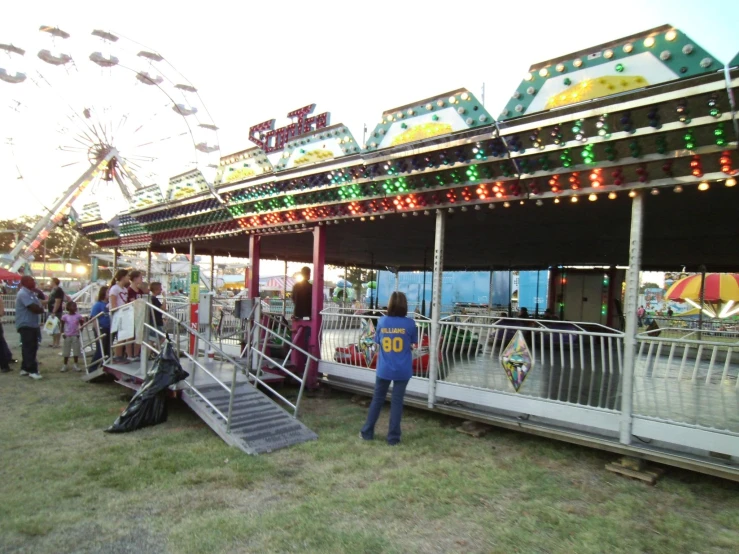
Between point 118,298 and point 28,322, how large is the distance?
2.16 m

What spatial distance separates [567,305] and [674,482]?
12940 mm

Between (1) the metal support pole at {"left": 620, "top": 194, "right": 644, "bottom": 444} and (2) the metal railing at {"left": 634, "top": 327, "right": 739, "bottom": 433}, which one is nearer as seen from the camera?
(2) the metal railing at {"left": 634, "top": 327, "right": 739, "bottom": 433}

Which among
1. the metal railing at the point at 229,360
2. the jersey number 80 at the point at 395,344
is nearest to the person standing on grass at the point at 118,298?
the metal railing at the point at 229,360

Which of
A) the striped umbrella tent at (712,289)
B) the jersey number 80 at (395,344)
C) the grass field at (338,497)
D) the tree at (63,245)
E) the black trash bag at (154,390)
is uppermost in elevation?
the tree at (63,245)

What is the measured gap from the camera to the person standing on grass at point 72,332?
9.59 meters

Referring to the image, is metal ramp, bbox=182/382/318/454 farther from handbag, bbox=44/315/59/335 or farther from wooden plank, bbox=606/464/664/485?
handbag, bbox=44/315/59/335

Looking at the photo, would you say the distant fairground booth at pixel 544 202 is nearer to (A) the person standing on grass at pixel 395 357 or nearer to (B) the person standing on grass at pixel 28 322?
(A) the person standing on grass at pixel 395 357

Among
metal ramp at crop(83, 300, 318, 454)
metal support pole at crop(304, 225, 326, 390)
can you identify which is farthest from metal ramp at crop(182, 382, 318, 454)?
metal support pole at crop(304, 225, 326, 390)

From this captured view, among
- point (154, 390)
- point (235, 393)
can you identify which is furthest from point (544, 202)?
point (154, 390)

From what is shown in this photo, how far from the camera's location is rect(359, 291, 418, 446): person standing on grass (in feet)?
17.9

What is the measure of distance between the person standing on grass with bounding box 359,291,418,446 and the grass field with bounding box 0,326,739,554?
0.34m

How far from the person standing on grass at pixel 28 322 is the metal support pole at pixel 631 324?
370 inches

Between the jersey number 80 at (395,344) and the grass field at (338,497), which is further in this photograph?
the jersey number 80 at (395,344)

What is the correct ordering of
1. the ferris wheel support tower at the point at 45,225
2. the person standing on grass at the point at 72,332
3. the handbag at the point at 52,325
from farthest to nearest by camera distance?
Result: the ferris wheel support tower at the point at 45,225, the handbag at the point at 52,325, the person standing on grass at the point at 72,332
